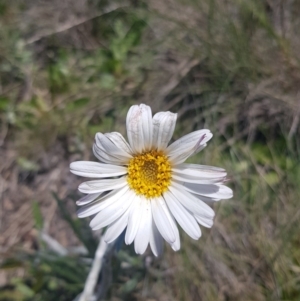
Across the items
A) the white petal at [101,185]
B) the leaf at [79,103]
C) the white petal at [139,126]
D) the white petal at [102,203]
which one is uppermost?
the leaf at [79,103]

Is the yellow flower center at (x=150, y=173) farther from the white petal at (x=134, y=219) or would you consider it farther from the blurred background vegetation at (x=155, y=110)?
the blurred background vegetation at (x=155, y=110)

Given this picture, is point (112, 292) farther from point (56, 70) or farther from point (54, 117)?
point (56, 70)

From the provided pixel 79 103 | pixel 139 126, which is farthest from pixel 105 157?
pixel 79 103

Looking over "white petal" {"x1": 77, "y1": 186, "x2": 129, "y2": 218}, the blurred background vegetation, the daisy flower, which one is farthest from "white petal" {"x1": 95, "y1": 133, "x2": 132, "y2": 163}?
the blurred background vegetation

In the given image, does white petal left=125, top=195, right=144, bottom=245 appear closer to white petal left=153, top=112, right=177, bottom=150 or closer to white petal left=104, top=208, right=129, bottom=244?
white petal left=104, top=208, right=129, bottom=244

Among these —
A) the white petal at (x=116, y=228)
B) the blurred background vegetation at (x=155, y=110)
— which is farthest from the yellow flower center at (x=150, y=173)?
the blurred background vegetation at (x=155, y=110)

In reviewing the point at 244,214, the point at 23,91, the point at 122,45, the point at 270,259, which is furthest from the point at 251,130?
the point at 23,91

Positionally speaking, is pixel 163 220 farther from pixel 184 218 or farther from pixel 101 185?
pixel 101 185
